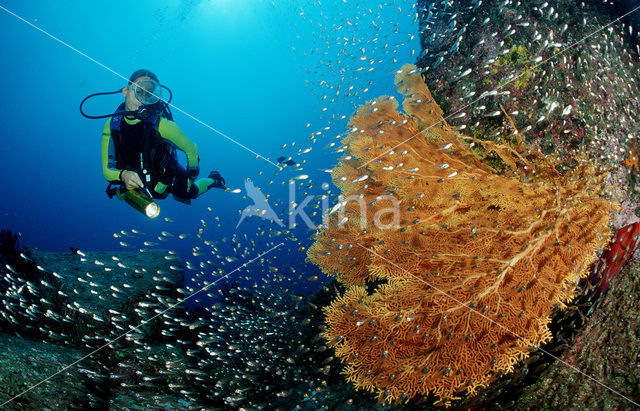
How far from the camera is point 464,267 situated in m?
3.42

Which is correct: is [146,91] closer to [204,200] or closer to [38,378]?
[38,378]

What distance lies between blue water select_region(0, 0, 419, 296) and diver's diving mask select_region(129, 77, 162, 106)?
3589 centimetres

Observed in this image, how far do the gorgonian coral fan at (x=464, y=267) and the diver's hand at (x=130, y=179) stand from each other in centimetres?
397

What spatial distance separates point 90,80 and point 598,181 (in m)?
90.6

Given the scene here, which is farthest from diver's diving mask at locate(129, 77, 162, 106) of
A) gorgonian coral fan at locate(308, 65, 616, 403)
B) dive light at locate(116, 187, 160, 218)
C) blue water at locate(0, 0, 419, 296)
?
blue water at locate(0, 0, 419, 296)

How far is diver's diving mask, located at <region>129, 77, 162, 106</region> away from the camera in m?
5.16

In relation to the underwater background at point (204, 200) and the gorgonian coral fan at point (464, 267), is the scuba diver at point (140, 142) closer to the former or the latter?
the underwater background at point (204, 200)

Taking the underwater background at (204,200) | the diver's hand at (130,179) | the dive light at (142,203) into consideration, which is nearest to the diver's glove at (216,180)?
the underwater background at (204,200)

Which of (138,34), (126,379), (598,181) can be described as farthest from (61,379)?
(138,34)

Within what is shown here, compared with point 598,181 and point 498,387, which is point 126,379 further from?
point 598,181

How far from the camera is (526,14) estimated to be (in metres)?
5.11

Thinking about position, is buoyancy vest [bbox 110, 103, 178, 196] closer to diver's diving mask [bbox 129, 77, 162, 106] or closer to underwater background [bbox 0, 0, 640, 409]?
diver's diving mask [bbox 129, 77, 162, 106]

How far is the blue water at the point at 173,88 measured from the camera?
56.9 meters

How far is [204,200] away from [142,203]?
74.3 m
